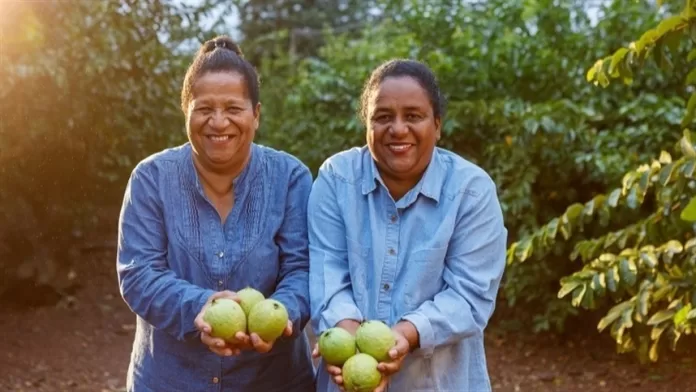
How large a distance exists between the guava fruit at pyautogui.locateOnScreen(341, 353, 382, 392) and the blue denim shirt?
341 mm

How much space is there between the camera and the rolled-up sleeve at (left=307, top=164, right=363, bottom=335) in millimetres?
2932

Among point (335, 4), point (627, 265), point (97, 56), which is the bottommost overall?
point (627, 265)

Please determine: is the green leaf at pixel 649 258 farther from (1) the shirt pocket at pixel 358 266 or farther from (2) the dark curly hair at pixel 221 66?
(2) the dark curly hair at pixel 221 66

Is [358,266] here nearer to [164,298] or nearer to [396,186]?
[396,186]

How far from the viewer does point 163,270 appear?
121 inches

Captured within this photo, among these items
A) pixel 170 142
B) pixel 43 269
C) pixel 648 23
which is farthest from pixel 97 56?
pixel 648 23

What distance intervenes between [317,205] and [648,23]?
4920 millimetres

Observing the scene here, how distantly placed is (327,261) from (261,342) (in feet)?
1.08

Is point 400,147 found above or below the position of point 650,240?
above

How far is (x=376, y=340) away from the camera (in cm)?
276

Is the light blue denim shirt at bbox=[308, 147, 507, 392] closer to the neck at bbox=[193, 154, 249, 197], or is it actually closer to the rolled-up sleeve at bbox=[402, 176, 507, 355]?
the rolled-up sleeve at bbox=[402, 176, 507, 355]

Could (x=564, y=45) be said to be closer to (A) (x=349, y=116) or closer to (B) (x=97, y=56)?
(A) (x=349, y=116)

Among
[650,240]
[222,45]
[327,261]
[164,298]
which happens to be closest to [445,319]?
A: [327,261]

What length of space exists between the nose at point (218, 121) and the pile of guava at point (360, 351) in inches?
28.8
